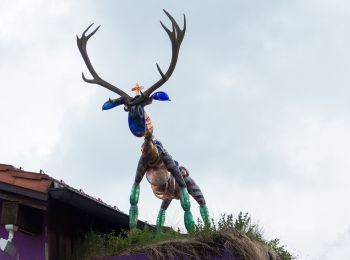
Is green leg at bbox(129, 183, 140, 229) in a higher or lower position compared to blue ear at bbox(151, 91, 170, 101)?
lower

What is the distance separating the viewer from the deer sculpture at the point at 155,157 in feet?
32.0

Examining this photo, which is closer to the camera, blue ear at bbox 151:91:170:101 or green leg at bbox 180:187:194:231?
blue ear at bbox 151:91:170:101

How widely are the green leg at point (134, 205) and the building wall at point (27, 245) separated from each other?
3.81 ft

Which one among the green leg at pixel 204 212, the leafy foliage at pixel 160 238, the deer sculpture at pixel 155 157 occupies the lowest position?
the leafy foliage at pixel 160 238

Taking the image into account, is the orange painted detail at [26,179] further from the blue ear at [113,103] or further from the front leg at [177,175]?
the front leg at [177,175]

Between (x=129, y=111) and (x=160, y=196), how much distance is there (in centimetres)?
145

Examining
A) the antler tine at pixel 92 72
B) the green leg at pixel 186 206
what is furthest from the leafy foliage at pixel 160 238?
the antler tine at pixel 92 72

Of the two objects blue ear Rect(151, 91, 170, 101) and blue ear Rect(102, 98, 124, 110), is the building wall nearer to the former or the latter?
blue ear Rect(102, 98, 124, 110)

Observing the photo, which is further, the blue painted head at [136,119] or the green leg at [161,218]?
the green leg at [161,218]

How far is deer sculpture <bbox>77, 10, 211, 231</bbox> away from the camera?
9.74 meters

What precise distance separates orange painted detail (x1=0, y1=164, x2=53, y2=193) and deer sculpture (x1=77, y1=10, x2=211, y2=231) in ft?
4.10

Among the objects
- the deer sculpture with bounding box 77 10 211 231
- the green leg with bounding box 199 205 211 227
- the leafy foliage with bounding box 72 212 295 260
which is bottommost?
the leafy foliage with bounding box 72 212 295 260

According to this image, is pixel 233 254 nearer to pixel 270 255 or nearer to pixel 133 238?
pixel 270 255

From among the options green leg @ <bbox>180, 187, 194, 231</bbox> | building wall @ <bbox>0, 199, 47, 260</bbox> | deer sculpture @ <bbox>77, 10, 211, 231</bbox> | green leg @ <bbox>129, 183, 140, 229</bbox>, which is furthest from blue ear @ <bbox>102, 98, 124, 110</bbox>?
building wall @ <bbox>0, 199, 47, 260</bbox>
